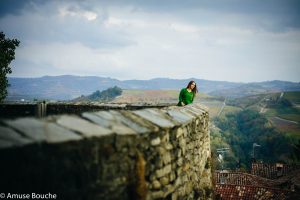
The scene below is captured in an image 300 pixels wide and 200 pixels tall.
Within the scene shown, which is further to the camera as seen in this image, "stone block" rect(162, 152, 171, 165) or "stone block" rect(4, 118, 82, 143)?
"stone block" rect(162, 152, 171, 165)

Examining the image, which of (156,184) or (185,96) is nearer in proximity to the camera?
(156,184)

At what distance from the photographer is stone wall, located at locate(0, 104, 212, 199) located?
2246 mm

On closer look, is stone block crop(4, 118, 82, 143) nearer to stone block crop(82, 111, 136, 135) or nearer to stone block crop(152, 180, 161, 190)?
stone block crop(82, 111, 136, 135)

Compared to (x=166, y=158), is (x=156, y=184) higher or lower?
lower

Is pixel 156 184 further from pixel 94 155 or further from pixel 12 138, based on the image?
pixel 12 138

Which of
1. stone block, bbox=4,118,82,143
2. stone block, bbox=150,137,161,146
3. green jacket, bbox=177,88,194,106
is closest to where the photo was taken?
stone block, bbox=4,118,82,143

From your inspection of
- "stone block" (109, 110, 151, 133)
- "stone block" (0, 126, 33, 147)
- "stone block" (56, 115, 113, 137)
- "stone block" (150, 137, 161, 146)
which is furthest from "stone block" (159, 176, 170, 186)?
"stone block" (0, 126, 33, 147)

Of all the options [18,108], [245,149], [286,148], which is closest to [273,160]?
[286,148]

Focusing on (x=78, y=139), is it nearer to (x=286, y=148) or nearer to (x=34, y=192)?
(x=34, y=192)

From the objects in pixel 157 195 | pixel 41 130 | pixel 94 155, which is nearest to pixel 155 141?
pixel 157 195

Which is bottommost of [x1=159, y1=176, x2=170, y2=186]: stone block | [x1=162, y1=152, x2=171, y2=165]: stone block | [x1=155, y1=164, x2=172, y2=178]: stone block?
[x1=159, y1=176, x2=170, y2=186]: stone block

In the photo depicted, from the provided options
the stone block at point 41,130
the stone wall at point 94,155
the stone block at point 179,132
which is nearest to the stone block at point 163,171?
the stone wall at point 94,155

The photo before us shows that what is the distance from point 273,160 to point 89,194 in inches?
3118

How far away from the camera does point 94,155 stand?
8.55ft
